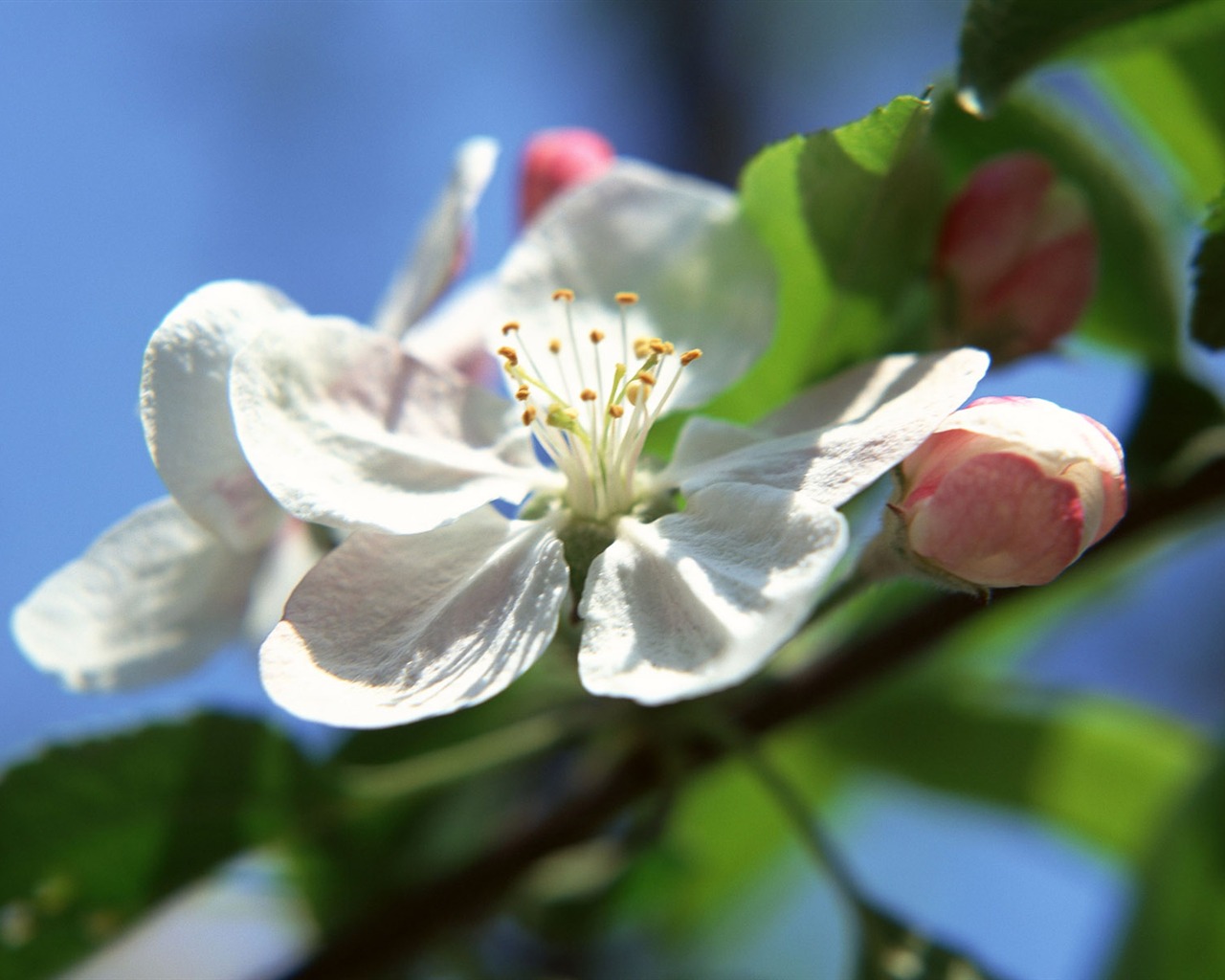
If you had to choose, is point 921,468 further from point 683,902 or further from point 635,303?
point 683,902

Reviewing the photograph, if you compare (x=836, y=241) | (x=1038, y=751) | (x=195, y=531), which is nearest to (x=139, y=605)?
(x=195, y=531)

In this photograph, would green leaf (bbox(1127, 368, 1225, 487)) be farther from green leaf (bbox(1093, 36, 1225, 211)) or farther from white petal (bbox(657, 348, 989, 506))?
white petal (bbox(657, 348, 989, 506))

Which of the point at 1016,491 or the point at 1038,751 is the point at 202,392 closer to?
the point at 1016,491

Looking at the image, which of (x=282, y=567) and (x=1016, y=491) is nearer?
(x=1016, y=491)

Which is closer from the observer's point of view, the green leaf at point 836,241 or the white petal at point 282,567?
the green leaf at point 836,241

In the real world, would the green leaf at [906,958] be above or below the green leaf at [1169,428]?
below

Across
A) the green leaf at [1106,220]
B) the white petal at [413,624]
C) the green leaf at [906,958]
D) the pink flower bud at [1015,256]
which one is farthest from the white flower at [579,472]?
the green leaf at [906,958]

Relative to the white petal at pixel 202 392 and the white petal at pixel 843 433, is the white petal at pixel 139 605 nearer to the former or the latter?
the white petal at pixel 202 392
